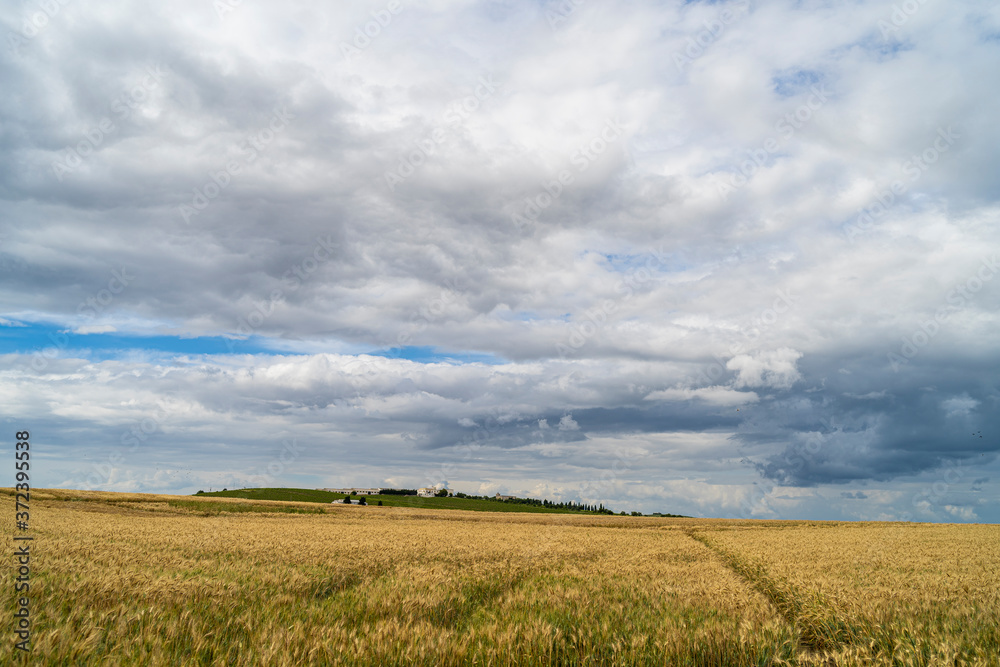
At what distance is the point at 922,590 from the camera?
40.1ft

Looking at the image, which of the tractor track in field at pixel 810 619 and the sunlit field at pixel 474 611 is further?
the tractor track in field at pixel 810 619

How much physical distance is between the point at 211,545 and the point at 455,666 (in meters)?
15.6

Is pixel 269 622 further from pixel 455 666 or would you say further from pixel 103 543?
pixel 103 543

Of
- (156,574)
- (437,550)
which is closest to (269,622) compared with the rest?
(156,574)

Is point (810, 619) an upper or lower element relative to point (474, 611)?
upper

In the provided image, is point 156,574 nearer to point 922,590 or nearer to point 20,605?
point 20,605

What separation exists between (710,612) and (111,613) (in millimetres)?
10232

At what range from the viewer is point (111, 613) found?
7.92 meters

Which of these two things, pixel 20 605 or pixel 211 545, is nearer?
pixel 20 605

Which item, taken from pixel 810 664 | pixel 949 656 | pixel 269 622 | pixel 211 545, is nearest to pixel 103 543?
pixel 211 545

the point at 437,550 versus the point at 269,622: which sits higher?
the point at 269,622

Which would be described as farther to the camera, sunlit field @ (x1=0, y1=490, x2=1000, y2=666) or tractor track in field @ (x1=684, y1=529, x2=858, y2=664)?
tractor track in field @ (x1=684, y1=529, x2=858, y2=664)

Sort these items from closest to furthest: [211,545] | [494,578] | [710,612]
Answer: [710,612] < [494,578] < [211,545]

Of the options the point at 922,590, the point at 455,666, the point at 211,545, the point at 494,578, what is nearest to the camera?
the point at 455,666
